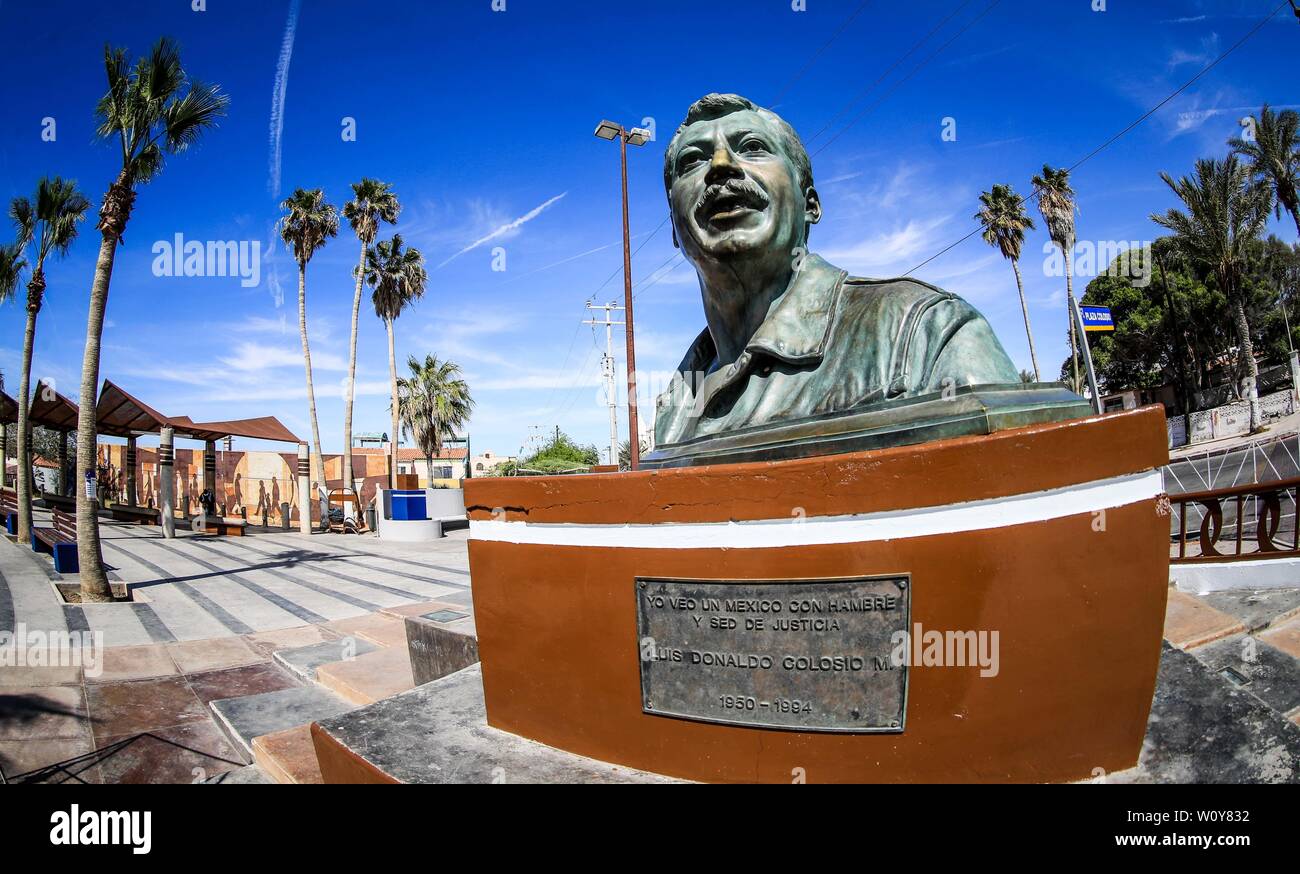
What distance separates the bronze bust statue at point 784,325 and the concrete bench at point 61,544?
450 inches

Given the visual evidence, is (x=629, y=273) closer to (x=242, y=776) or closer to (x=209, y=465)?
(x=242, y=776)

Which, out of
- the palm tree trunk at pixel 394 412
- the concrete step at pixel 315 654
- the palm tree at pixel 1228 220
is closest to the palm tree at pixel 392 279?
the palm tree trunk at pixel 394 412

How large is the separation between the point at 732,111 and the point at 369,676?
475 cm

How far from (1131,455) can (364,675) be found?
5175mm

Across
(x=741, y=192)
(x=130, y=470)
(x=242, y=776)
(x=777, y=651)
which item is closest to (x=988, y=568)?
(x=777, y=651)

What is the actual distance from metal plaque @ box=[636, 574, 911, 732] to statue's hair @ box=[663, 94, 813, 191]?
216cm

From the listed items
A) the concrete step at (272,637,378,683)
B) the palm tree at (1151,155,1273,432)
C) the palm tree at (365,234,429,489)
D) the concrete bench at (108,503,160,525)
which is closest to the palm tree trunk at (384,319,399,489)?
the palm tree at (365,234,429,489)

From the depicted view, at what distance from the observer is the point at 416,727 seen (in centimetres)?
270

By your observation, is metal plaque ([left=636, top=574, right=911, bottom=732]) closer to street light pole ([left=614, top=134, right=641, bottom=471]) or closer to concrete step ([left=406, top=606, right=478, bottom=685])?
concrete step ([left=406, top=606, right=478, bottom=685])

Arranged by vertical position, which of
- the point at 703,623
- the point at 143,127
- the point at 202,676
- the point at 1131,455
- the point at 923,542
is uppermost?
the point at 143,127

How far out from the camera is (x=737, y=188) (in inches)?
113

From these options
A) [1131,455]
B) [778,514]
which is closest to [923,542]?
[778,514]

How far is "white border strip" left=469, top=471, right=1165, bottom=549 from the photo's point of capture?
1775 millimetres

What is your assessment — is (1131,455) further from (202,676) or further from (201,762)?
(202,676)
